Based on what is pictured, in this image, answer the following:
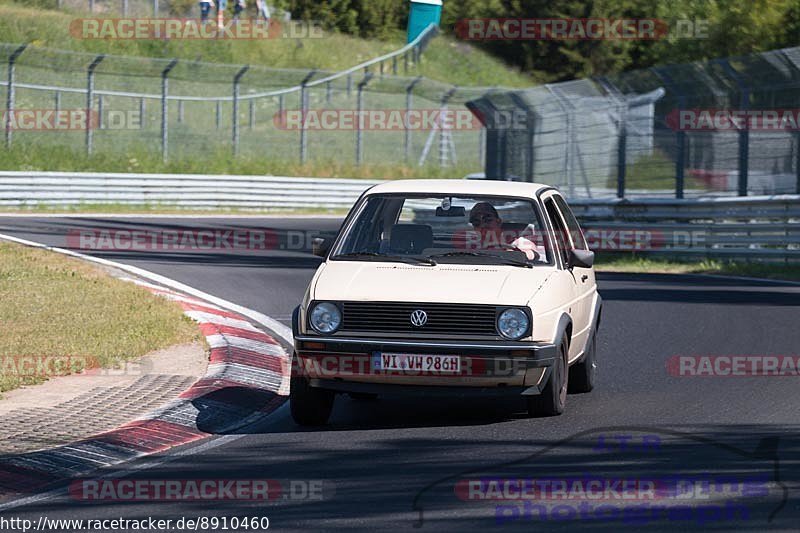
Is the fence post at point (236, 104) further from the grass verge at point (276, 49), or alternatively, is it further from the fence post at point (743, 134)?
the fence post at point (743, 134)

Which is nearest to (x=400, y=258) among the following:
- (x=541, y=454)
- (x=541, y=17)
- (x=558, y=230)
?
(x=558, y=230)

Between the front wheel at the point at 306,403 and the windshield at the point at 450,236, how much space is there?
105cm

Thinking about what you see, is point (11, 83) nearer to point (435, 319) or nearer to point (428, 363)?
point (435, 319)

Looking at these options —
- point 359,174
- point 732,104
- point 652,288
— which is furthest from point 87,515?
point 359,174

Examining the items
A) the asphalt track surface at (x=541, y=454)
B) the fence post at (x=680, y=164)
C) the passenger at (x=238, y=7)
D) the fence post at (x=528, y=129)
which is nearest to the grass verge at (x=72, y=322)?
the asphalt track surface at (x=541, y=454)

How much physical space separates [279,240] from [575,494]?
59.2 feet

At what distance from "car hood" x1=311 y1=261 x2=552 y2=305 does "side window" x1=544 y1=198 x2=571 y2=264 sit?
526mm

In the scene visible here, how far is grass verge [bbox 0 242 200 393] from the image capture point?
10336mm

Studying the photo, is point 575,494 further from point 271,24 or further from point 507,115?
point 271,24

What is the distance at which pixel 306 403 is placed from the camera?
858cm

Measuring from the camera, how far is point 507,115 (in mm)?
28062

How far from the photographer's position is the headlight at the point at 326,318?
8.41 meters

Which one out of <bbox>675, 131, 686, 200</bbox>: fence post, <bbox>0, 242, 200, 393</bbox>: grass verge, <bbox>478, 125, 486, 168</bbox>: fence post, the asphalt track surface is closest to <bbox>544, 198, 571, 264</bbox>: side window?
the asphalt track surface

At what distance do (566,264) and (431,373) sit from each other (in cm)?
172
